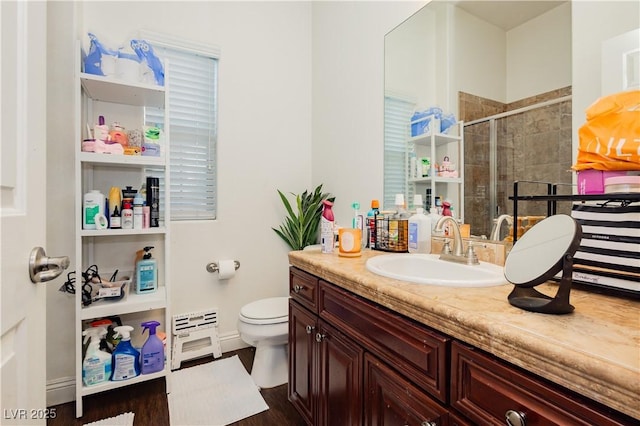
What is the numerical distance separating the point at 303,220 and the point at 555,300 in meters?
1.93

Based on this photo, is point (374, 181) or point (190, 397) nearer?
point (190, 397)

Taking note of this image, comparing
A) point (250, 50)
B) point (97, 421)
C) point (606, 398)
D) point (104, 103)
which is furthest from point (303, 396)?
point (250, 50)

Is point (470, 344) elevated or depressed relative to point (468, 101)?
depressed

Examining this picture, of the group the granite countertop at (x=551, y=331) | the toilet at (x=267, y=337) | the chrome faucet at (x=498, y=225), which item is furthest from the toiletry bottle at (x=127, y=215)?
the chrome faucet at (x=498, y=225)

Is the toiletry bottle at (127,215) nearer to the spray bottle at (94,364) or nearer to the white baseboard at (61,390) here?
the spray bottle at (94,364)

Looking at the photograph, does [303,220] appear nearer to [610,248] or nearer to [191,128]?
[191,128]

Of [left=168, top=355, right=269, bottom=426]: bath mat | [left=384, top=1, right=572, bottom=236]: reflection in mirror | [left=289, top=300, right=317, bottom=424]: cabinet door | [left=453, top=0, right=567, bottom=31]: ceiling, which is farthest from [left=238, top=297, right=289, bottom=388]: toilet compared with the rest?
[left=453, top=0, right=567, bottom=31]: ceiling

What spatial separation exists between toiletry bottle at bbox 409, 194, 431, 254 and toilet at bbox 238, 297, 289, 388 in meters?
0.90

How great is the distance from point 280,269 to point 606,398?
228 centimetres

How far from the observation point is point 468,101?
1.39 meters

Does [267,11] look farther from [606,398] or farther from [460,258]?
[606,398]

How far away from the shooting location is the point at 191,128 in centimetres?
229

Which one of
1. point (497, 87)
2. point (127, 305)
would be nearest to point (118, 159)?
point (127, 305)

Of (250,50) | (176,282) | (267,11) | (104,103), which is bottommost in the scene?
(176,282)
